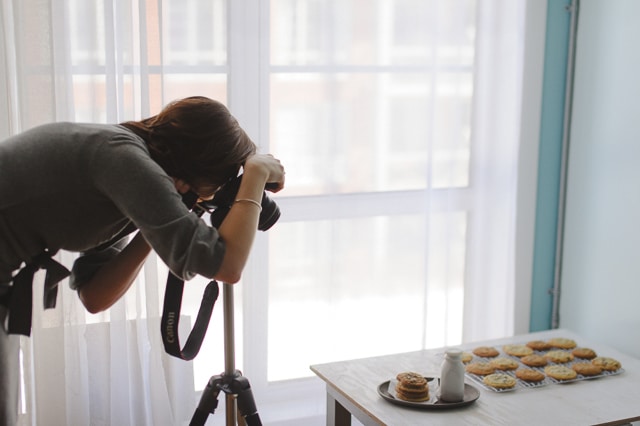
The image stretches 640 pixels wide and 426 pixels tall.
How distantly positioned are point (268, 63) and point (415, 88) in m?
0.57

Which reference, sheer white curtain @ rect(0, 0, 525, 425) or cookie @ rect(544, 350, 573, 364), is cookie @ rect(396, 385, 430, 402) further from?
sheer white curtain @ rect(0, 0, 525, 425)

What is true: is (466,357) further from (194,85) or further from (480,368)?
(194,85)

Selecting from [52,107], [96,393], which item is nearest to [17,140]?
[52,107]

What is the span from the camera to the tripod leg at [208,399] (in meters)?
1.62

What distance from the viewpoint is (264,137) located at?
2.59 meters

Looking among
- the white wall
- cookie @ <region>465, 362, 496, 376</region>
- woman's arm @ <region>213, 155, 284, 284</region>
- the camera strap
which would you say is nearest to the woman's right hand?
woman's arm @ <region>213, 155, 284, 284</region>

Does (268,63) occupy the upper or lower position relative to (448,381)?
upper

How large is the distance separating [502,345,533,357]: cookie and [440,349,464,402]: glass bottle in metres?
0.46

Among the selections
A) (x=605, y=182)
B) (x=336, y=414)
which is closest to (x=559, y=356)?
(x=336, y=414)

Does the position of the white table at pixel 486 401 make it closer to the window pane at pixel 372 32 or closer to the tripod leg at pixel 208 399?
the tripod leg at pixel 208 399

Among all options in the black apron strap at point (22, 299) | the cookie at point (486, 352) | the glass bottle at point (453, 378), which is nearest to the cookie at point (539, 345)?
the cookie at point (486, 352)

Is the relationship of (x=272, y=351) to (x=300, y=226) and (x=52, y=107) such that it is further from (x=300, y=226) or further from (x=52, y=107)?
(x=52, y=107)

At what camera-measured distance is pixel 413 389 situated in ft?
6.53

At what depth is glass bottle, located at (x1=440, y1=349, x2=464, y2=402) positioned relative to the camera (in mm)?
1984
